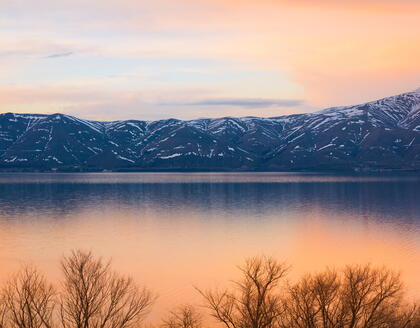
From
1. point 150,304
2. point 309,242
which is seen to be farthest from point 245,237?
point 150,304

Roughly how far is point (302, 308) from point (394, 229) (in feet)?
274

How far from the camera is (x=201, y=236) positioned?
113 m

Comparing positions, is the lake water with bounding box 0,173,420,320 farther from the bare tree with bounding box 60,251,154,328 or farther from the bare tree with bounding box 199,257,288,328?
the bare tree with bounding box 199,257,288,328

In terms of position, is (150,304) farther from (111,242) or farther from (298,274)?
(111,242)

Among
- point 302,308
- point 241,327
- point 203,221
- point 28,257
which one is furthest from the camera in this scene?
point 203,221

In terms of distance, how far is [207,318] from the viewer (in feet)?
181

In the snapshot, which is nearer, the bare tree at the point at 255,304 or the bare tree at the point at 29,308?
the bare tree at the point at 29,308

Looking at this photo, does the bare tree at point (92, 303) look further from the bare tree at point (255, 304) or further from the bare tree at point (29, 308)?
the bare tree at point (255, 304)

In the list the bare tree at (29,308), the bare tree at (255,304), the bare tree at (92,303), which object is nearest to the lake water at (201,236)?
the bare tree at (92,303)

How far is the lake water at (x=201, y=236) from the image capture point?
8050 centimetres

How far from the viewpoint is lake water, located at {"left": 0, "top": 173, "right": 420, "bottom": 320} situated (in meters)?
80.5

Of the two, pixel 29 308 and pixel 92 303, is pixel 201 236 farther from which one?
pixel 29 308

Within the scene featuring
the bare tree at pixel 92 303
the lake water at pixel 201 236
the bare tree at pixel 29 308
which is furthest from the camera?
the lake water at pixel 201 236

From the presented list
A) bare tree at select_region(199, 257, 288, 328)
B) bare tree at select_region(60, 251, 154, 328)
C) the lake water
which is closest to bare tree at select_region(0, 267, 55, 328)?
bare tree at select_region(60, 251, 154, 328)
